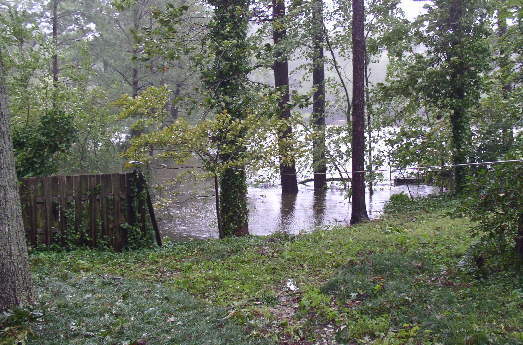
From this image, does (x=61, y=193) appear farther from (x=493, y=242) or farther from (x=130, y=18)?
(x=130, y=18)

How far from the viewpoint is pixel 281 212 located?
1564 centimetres

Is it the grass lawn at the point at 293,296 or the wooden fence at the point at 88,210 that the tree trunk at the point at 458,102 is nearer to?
the grass lawn at the point at 293,296

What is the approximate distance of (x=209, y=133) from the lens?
10227 millimetres

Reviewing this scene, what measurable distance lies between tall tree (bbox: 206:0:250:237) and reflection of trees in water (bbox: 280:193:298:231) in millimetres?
2052

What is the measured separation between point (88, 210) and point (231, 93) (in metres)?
4.38

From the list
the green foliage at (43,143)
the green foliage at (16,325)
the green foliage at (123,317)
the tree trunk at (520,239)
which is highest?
the green foliage at (43,143)

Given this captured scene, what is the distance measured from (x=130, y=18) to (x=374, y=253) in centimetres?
2198

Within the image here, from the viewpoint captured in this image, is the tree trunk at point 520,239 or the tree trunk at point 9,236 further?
the tree trunk at point 520,239

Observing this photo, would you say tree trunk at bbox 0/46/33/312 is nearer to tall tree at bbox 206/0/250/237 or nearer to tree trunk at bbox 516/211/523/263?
tree trunk at bbox 516/211/523/263

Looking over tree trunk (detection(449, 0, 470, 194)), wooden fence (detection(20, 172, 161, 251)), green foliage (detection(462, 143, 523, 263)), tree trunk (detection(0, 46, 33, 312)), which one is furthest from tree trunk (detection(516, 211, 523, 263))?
tree trunk (detection(449, 0, 470, 194))

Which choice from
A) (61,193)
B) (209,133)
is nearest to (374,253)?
(209,133)

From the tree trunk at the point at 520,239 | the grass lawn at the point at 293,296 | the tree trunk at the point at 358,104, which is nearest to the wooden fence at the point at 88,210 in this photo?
the grass lawn at the point at 293,296

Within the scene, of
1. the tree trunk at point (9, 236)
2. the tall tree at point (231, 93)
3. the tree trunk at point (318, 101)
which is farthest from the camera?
the tree trunk at point (318, 101)

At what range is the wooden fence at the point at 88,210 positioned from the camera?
8766mm
